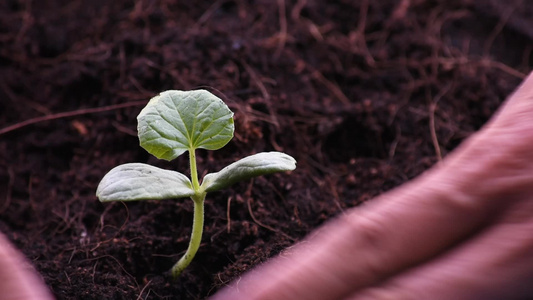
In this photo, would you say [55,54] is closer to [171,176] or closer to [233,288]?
[171,176]

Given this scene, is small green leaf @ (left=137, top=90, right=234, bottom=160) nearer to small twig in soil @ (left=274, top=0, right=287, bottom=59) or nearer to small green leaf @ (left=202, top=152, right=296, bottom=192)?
small green leaf @ (left=202, top=152, right=296, bottom=192)

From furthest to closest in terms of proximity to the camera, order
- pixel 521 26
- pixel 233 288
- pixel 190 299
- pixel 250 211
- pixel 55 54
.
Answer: pixel 521 26
pixel 55 54
pixel 250 211
pixel 190 299
pixel 233 288

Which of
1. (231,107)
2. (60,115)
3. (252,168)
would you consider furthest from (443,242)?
(60,115)

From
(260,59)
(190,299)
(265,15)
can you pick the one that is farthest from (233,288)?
(265,15)

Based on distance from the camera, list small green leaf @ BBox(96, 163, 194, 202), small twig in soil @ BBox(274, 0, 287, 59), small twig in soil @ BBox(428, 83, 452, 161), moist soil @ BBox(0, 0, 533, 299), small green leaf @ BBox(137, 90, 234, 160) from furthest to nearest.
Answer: small twig in soil @ BBox(274, 0, 287, 59) < small twig in soil @ BBox(428, 83, 452, 161) < moist soil @ BBox(0, 0, 533, 299) < small green leaf @ BBox(137, 90, 234, 160) < small green leaf @ BBox(96, 163, 194, 202)

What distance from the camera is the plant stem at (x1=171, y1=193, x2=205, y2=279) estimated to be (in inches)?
36.6

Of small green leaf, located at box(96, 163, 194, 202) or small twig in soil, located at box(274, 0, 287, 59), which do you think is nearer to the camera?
small green leaf, located at box(96, 163, 194, 202)

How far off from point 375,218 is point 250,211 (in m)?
0.46

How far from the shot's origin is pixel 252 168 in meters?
0.86

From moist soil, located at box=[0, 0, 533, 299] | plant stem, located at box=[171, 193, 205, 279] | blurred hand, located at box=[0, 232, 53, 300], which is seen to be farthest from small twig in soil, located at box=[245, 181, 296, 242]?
blurred hand, located at box=[0, 232, 53, 300]

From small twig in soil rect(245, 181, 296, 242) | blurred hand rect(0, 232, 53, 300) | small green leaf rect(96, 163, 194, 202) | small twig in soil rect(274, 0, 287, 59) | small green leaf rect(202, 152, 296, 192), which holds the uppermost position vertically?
small twig in soil rect(274, 0, 287, 59)

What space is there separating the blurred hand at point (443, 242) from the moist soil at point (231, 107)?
34 centimetres

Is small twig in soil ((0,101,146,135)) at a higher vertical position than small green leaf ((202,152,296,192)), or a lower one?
lower

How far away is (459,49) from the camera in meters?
1.67
